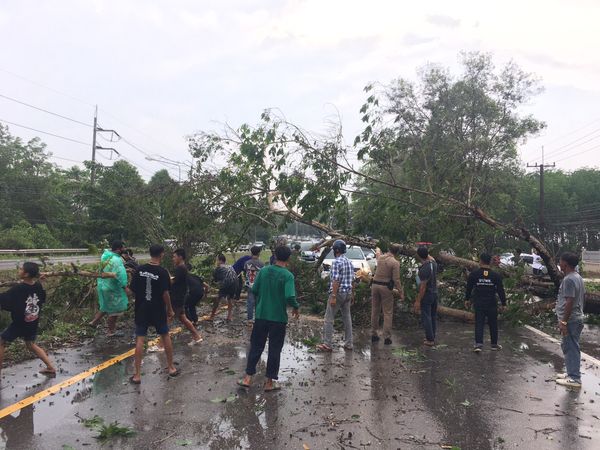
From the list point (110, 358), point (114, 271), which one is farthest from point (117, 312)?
point (110, 358)

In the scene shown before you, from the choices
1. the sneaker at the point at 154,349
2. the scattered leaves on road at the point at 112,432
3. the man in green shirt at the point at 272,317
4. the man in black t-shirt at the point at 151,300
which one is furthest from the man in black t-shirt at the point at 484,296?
the scattered leaves on road at the point at 112,432

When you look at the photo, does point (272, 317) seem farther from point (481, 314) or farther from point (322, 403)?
point (481, 314)

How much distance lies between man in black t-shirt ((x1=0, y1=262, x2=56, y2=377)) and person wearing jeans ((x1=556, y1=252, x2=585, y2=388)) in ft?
20.5

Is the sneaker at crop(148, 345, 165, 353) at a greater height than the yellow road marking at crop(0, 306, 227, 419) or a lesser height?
greater

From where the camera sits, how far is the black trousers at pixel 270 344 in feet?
18.3

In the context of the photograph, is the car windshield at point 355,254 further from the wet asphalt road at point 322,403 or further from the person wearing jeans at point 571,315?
the person wearing jeans at point 571,315

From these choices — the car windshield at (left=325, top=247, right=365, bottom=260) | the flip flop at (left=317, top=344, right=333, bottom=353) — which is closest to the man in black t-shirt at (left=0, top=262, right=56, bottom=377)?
the flip flop at (left=317, top=344, right=333, bottom=353)

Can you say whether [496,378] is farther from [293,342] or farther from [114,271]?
[114,271]

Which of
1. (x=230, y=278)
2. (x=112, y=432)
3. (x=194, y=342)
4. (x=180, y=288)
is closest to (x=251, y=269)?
(x=230, y=278)

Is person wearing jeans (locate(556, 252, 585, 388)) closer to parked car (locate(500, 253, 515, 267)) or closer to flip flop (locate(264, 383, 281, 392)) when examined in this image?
flip flop (locate(264, 383, 281, 392))

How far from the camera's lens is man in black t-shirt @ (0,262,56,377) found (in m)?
5.55

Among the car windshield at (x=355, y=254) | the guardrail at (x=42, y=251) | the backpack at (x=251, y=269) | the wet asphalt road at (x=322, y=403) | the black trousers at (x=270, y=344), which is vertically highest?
the car windshield at (x=355, y=254)

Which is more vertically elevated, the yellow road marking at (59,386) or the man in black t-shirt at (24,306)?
the man in black t-shirt at (24,306)

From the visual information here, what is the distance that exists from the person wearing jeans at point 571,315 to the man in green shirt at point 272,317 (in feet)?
10.7
